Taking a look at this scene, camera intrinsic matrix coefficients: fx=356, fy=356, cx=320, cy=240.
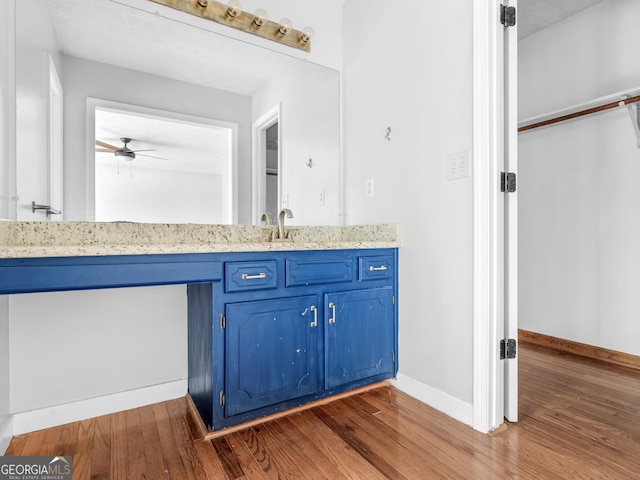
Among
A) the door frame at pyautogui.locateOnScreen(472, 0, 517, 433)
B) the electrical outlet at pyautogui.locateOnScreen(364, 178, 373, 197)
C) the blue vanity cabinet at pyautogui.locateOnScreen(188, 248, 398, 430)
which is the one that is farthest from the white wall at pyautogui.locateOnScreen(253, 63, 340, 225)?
the door frame at pyautogui.locateOnScreen(472, 0, 517, 433)

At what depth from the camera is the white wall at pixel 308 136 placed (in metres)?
2.31

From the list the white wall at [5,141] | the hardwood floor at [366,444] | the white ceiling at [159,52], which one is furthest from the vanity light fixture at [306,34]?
the hardwood floor at [366,444]

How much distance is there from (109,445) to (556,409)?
2107 millimetres

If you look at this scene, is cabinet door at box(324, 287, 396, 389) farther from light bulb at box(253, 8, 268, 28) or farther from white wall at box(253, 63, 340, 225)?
light bulb at box(253, 8, 268, 28)

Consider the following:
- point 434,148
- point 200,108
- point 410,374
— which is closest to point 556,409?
point 410,374

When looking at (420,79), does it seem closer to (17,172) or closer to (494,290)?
(494,290)

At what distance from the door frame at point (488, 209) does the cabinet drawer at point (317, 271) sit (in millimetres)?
648

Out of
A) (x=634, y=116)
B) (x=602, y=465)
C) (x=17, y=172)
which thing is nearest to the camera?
(x=602, y=465)

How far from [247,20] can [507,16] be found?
4.64 feet

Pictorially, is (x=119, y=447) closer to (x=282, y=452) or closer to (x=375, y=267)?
(x=282, y=452)

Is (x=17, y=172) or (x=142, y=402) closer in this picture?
(x=17, y=172)

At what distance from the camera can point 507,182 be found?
1659 mm

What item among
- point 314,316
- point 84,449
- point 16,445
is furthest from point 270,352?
point 16,445

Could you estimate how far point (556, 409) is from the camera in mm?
1802
